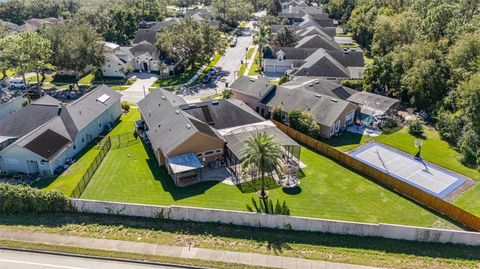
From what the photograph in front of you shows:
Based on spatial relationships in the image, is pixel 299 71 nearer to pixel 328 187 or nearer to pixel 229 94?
pixel 229 94

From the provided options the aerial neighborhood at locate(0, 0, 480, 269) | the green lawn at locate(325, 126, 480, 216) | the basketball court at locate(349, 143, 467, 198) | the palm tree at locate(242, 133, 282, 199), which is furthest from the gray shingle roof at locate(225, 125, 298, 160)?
the basketball court at locate(349, 143, 467, 198)

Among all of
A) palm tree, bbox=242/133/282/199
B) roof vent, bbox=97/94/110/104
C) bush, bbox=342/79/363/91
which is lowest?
bush, bbox=342/79/363/91

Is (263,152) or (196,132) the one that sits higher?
(263,152)

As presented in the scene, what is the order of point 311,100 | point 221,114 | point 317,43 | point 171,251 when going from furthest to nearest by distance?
point 317,43
point 311,100
point 221,114
point 171,251

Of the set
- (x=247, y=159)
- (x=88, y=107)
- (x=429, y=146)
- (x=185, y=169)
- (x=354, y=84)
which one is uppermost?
(x=247, y=159)

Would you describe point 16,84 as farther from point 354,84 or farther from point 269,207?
point 354,84

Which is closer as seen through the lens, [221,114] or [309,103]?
[221,114]

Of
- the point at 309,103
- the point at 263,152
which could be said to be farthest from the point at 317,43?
the point at 263,152

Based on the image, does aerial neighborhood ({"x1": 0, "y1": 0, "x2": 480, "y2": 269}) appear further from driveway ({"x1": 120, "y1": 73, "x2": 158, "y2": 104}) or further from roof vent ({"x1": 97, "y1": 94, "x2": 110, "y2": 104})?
driveway ({"x1": 120, "y1": 73, "x2": 158, "y2": 104})
